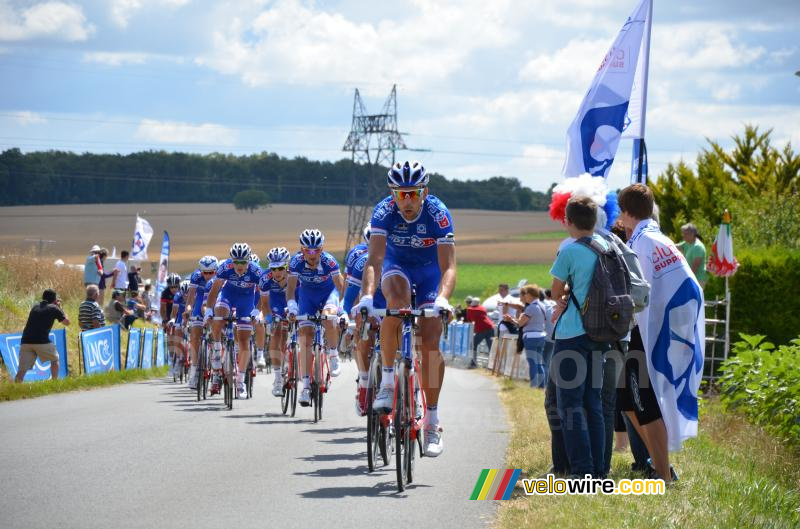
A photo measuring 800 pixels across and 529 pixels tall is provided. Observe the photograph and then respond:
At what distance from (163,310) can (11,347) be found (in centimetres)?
589

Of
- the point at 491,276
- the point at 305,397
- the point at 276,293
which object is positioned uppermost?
the point at 276,293

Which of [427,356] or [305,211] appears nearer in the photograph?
[427,356]

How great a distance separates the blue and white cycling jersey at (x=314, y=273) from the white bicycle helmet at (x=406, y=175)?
5.66 metres

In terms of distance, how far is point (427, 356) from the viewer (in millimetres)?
9461

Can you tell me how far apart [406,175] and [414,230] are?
1.72ft

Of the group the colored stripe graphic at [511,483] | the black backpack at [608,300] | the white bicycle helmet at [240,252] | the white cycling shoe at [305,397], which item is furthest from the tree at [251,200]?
the black backpack at [608,300]

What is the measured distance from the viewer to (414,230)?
381 inches

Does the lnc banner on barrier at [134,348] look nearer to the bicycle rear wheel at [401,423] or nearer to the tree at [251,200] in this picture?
the bicycle rear wheel at [401,423]

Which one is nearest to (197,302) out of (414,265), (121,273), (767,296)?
(767,296)

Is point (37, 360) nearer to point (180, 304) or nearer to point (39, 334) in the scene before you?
point (39, 334)

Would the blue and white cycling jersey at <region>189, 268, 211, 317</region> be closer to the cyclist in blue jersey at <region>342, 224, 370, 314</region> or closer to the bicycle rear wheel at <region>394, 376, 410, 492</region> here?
the cyclist in blue jersey at <region>342, 224, 370, 314</region>

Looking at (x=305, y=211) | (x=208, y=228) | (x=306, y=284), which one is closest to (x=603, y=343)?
(x=306, y=284)

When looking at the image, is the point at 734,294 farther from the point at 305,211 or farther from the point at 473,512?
the point at 305,211

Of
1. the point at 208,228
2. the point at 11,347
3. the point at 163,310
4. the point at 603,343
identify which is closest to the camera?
the point at 603,343
